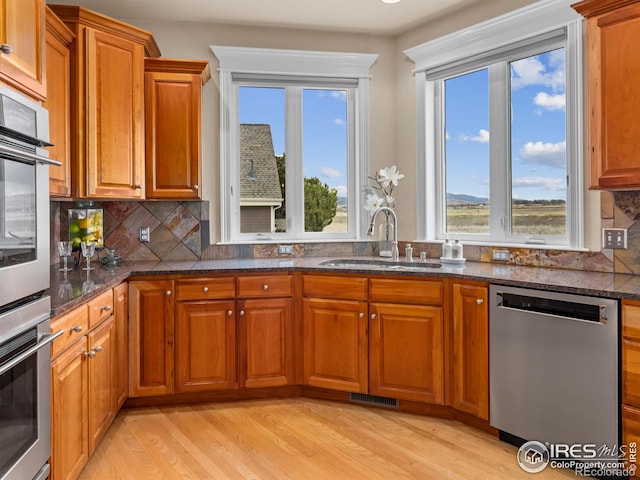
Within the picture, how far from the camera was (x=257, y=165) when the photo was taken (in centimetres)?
377

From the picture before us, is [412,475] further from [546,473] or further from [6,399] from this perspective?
[6,399]

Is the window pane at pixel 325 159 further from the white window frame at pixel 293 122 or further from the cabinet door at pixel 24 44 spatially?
the cabinet door at pixel 24 44

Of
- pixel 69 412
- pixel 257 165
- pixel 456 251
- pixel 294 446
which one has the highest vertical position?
pixel 257 165

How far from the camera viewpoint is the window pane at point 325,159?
385cm

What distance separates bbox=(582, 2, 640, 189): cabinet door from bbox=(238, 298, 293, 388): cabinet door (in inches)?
76.1

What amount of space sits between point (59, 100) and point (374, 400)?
2517 mm

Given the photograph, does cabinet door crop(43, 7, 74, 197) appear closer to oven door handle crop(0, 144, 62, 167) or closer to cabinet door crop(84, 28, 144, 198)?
cabinet door crop(84, 28, 144, 198)

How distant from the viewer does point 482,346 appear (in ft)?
8.55

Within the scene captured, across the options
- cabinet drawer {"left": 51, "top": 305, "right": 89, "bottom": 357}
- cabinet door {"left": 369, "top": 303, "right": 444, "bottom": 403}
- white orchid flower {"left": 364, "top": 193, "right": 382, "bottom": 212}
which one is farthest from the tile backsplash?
cabinet drawer {"left": 51, "top": 305, "right": 89, "bottom": 357}

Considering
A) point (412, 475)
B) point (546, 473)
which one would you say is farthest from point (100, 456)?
point (546, 473)

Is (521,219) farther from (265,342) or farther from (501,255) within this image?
(265,342)

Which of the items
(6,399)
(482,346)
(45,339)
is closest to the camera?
(6,399)

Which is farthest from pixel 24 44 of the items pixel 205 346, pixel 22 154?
pixel 205 346

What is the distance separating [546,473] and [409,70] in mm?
2857
